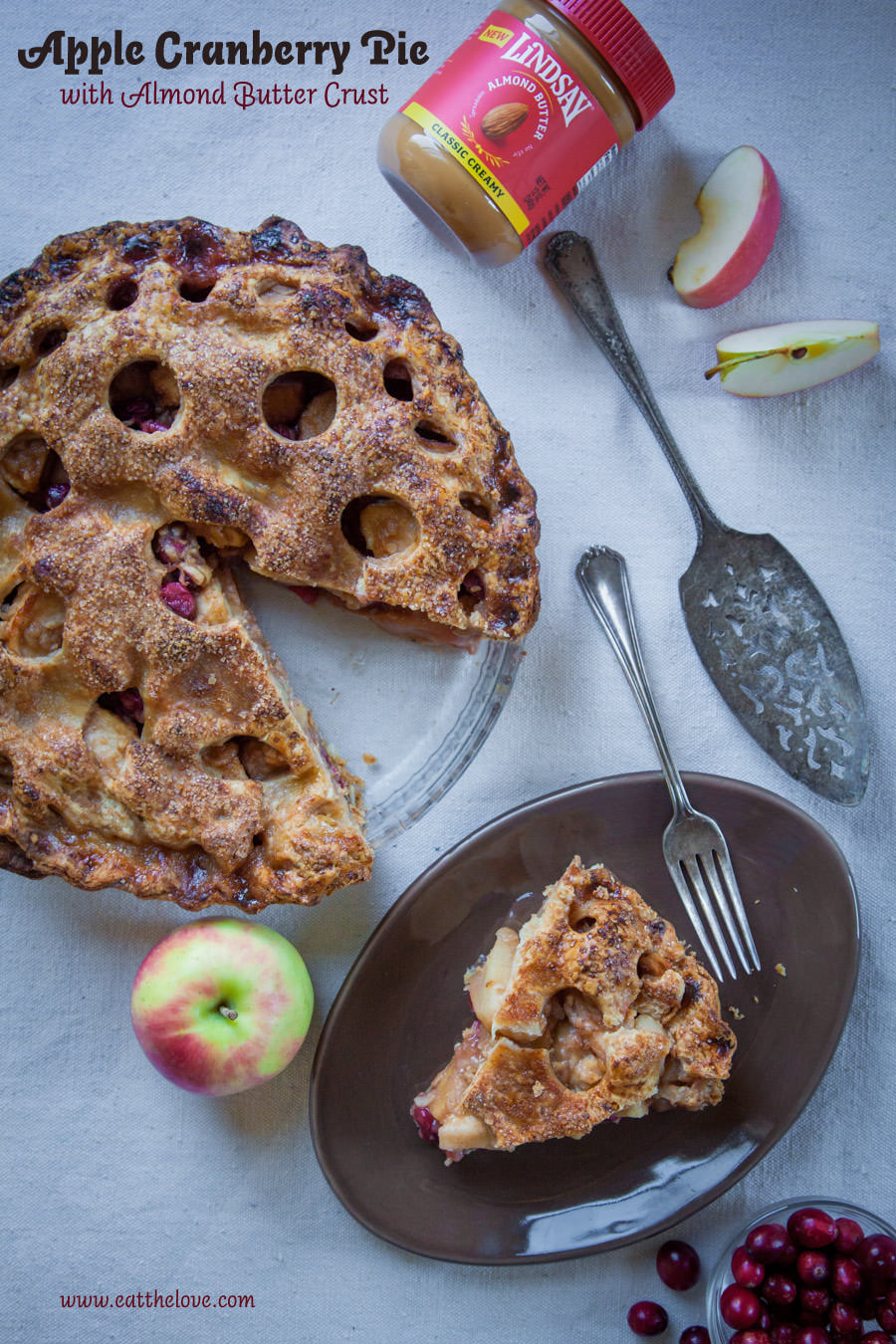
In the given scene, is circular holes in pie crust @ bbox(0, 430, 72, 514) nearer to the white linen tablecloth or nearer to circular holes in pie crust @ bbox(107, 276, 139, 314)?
circular holes in pie crust @ bbox(107, 276, 139, 314)

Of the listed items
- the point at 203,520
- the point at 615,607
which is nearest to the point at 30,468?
the point at 203,520

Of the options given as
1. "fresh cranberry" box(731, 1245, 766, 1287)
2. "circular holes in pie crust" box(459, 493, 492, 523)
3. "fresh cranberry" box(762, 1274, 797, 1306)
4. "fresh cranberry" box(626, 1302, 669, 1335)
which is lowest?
"fresh cranberry" box(626, 1302, 669, 1335)

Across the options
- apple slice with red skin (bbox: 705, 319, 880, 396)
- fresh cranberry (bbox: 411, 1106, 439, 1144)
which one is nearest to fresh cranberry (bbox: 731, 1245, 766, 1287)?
fresh cranberry (bbox: 411, 1106, 439, 1144)

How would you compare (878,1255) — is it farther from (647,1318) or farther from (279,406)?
(279,406)

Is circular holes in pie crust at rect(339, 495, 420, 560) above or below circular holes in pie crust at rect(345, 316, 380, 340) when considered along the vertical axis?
below

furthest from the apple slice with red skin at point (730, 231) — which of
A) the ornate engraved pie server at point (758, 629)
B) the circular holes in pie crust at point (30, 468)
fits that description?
the circular holes in pie crust at point (30, 468)

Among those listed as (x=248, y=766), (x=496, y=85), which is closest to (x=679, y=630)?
(x=248, y=766)
